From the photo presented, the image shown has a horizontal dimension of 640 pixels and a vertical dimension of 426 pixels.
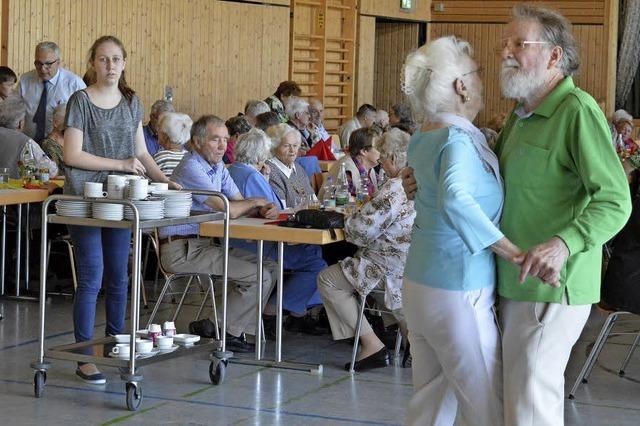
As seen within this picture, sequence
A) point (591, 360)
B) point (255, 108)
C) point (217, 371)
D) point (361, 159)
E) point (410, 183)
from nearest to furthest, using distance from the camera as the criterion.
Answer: point (410, 183), point (217, 371), point (591, 360), point (361, 159), point (255, 108)

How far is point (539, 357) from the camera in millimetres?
2682

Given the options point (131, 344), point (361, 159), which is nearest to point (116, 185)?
point (131, 344)

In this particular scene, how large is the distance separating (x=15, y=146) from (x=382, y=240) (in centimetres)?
311

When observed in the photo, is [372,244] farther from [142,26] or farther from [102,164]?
[142,26]

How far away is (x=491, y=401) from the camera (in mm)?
2830

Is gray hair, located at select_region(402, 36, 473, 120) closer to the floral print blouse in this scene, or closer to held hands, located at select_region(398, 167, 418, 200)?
held hands, located at select_region(398, 167, 418, 200)

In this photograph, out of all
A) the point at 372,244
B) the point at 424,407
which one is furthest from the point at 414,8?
the point at 424,407

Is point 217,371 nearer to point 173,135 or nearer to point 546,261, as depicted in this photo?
point 173,135

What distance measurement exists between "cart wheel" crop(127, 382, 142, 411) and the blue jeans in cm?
55

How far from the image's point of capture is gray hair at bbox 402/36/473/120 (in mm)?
2848

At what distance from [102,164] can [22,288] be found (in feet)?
9.77

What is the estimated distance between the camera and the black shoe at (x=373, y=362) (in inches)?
211

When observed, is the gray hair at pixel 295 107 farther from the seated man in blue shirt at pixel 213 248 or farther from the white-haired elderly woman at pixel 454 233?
the white-haired elderly woman at pixel 454 233

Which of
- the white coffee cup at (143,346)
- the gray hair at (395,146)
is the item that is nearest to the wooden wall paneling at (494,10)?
the gray hair at (395,146)
